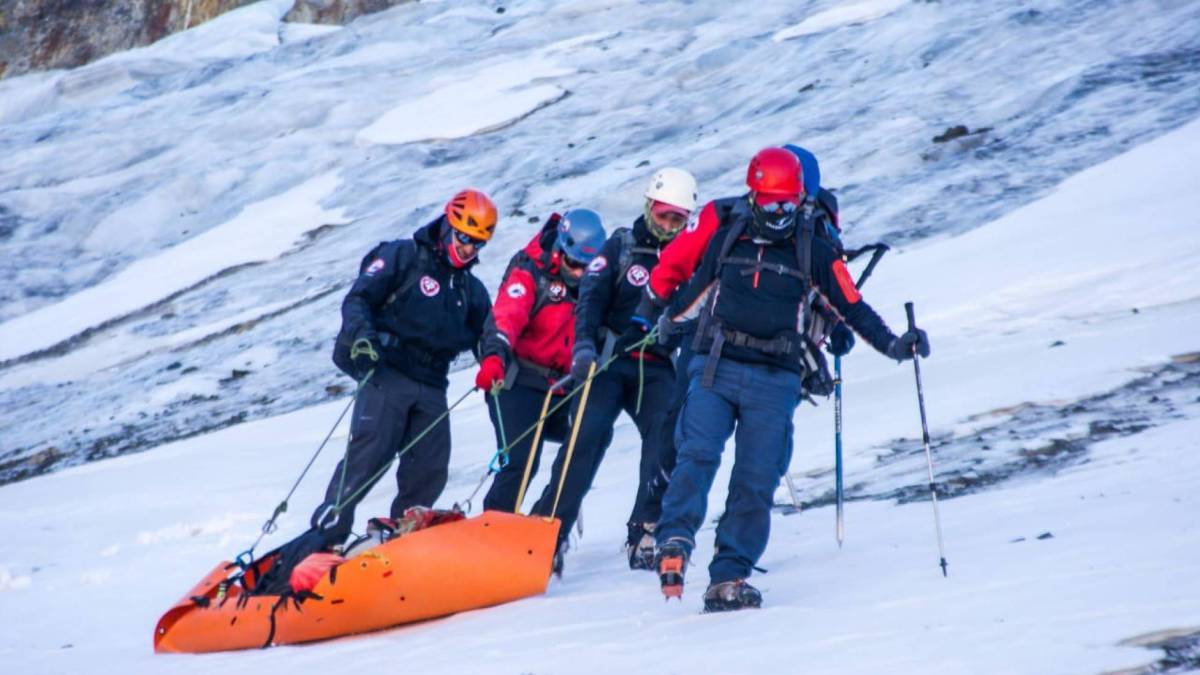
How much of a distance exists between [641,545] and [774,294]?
1760mm

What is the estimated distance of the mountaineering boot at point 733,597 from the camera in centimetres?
568

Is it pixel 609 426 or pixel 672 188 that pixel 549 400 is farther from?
pixel 672 188

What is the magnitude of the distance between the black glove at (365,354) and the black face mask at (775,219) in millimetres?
2168

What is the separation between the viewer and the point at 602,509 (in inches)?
376

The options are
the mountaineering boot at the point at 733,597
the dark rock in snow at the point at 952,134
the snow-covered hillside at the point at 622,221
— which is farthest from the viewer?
the dark rock in snow at the point at 952,134

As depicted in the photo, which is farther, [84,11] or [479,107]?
[84,11]

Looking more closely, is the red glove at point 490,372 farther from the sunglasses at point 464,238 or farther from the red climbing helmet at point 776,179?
the red climbing helmet at point 776,179

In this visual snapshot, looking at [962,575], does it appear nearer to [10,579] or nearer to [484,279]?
[10,579]

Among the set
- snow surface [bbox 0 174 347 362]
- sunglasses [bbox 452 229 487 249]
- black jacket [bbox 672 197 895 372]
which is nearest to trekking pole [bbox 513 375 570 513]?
sunglasses [bbox 452 229 487 249]

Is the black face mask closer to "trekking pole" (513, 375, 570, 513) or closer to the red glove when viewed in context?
"trekking pole" (513, 375, 570, 513)

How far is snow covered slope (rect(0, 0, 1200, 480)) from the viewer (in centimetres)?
1822

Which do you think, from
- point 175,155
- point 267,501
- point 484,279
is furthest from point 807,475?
point 175,155

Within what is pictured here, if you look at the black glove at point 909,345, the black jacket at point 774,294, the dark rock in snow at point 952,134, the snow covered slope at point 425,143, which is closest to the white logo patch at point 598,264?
the black jacket at point 774,294

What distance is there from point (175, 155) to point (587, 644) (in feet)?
90.2
